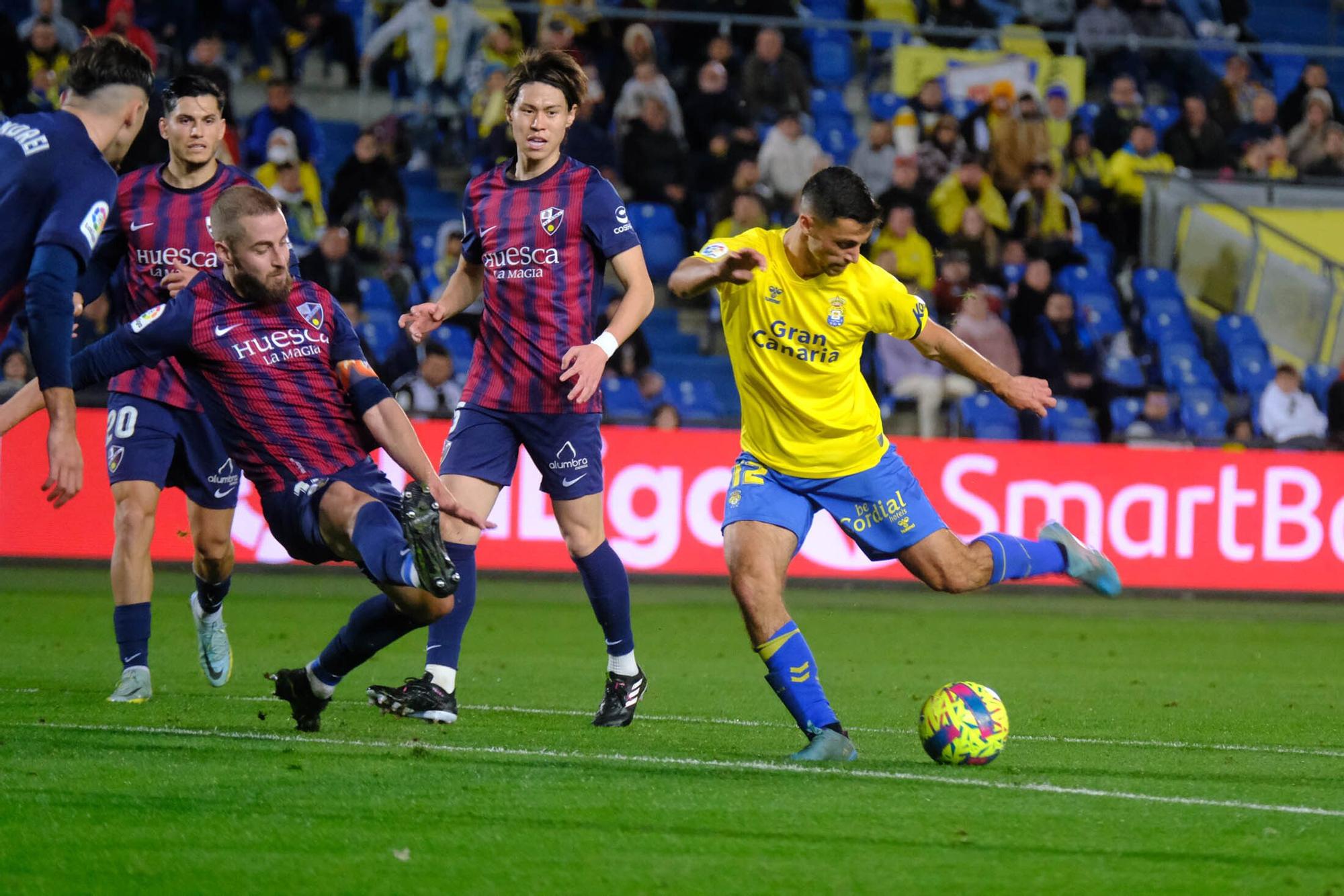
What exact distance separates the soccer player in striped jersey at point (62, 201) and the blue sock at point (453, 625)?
178 cm

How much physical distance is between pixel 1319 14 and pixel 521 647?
17790 mm

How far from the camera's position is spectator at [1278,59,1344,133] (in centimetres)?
2088

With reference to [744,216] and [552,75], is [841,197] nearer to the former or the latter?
[552,75]

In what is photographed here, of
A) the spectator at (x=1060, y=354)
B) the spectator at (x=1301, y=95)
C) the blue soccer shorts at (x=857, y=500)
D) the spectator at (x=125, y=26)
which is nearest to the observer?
the blue soccer shorts at (x=857, y=500)

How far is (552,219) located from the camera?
A: 7082 mm

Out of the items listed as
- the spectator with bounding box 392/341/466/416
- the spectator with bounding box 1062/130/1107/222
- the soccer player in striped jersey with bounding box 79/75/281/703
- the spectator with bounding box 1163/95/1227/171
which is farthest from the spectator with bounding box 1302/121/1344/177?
the soccer player in striped jersey with bounding box 79/75/281/703

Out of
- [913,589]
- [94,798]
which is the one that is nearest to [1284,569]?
[913,589]

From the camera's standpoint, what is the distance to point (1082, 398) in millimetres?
17078

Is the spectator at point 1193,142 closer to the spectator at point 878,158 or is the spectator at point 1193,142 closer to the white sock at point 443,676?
the spectator at point 878,158

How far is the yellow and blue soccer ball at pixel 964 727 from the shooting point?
6030 millimetres

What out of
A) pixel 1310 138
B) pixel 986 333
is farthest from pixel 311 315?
pixel 1310 138

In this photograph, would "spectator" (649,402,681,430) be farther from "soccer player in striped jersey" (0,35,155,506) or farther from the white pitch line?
"soccer player in striped jersey" (0,35,155,506)

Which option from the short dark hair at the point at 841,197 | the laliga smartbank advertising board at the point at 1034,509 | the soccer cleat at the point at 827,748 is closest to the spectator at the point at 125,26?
the laliga smartbank advertising board at the point at 1034,509

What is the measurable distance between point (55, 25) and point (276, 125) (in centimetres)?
220
